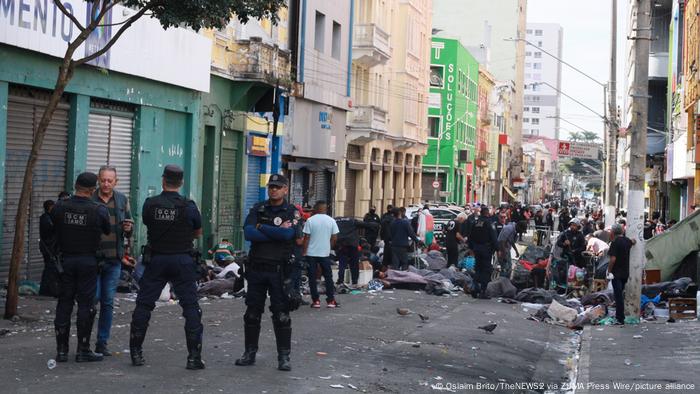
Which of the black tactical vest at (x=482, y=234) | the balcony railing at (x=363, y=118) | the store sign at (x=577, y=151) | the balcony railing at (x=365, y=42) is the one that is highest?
the balcony railing at (x=365, y=42)

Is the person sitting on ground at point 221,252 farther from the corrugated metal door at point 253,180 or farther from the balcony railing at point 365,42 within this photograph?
the balcony railing at point 365,42

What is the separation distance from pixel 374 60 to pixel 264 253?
112 feet

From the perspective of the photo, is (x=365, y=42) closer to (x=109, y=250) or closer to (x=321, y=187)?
(x=321, y=187)

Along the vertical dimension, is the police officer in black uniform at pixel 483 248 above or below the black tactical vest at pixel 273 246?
below

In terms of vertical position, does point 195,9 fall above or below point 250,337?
above

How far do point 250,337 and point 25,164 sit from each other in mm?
8835

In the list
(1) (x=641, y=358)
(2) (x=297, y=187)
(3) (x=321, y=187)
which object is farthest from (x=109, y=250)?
(3) (x=321, y=187)

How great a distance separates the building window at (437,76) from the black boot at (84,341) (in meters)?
60.4

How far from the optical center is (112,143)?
21.1 m

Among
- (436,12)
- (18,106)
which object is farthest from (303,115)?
(436,12)

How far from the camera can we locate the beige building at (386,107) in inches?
1673

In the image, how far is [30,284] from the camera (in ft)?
55.2

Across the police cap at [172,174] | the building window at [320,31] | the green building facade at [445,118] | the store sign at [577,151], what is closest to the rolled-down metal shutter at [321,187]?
the building window at [320,31]

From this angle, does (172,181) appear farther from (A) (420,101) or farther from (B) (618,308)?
(A) (420,101)
